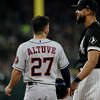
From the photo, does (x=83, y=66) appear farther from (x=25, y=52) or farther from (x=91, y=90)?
(x=25, y=52)

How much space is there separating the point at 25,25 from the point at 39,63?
9.35m

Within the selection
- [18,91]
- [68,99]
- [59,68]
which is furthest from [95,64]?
[18,91]

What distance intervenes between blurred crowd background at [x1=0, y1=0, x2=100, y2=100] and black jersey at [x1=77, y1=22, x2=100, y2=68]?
5.88 meters

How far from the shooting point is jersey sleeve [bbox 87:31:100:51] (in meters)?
3.08

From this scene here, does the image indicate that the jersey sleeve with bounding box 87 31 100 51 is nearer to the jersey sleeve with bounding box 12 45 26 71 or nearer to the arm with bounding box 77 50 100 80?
the arm with bounding box 77 50 100 80

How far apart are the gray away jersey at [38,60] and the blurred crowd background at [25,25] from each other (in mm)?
5808

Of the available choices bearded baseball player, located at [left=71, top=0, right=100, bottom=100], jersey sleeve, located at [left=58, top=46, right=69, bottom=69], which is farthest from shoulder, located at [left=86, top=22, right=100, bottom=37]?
jersey sleeve, located at [left=58, top=46, right=69, bottom=69]

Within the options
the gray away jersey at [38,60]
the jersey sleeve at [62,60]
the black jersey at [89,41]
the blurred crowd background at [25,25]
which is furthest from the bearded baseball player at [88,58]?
the blurred crowd background at [25,25]

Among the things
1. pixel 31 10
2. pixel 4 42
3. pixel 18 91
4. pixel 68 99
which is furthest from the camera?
pixel 31 10

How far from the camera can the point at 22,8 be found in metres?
13.9

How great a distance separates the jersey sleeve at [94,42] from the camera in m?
3.08

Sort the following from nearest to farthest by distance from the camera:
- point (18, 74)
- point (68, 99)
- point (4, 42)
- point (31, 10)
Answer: point (18, 74) < point (68, 99) < point (4, 42) < point (31, 10)

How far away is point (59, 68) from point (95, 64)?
446 millimetres

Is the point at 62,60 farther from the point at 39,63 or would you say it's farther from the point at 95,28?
the point at 95,28
